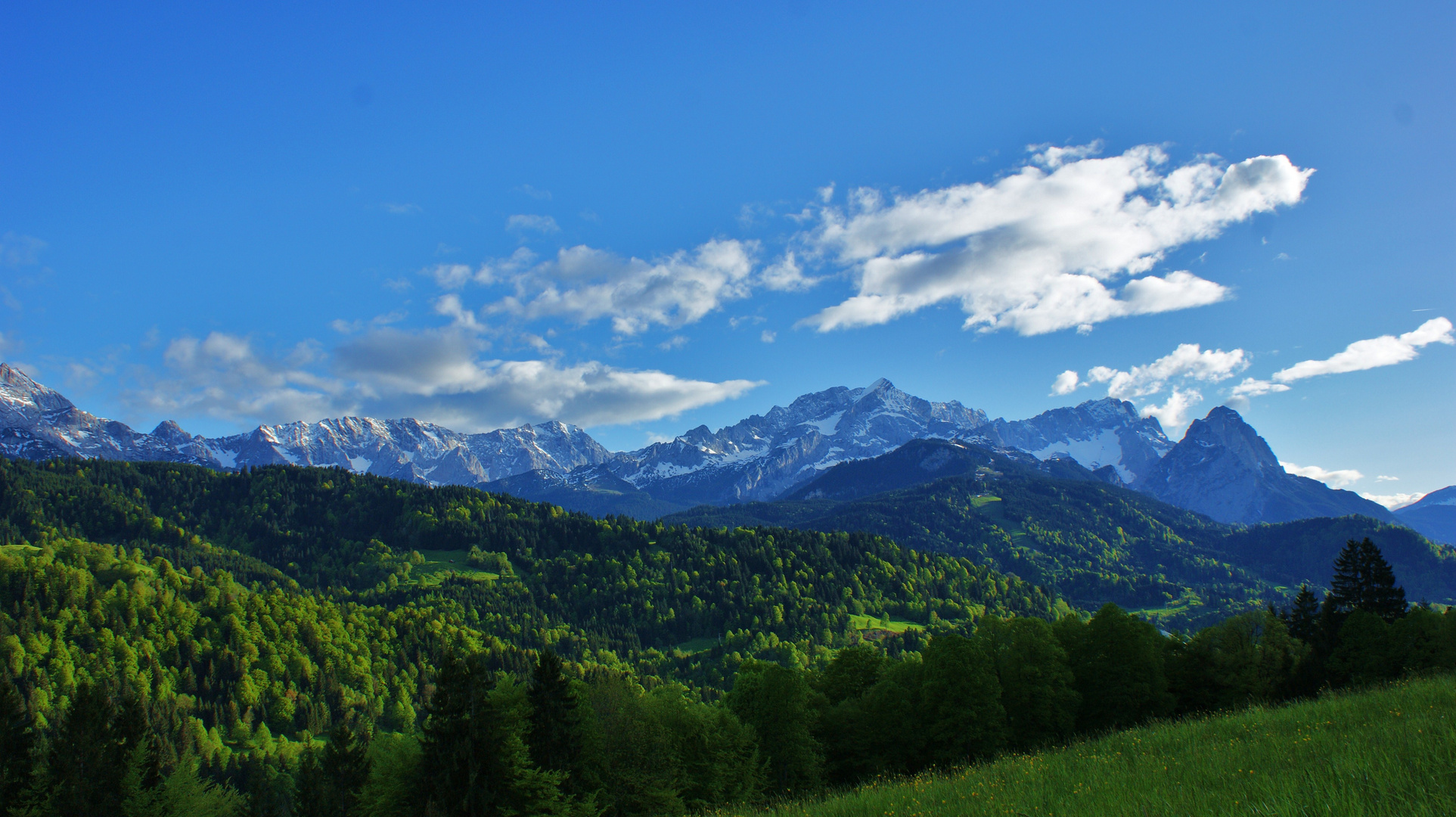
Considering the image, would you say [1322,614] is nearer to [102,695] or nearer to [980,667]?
[980,667]

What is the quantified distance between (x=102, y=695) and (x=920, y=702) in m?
78.0

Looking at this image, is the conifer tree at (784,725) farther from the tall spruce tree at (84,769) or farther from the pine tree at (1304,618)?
the tall spruce tree at (84,769)

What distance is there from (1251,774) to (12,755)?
292ft

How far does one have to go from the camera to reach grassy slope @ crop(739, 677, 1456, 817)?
8.88m

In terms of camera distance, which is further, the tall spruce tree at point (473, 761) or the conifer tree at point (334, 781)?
the conifer tree at point (334, 781)

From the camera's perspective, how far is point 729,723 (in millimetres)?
54531

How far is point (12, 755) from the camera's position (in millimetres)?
58188

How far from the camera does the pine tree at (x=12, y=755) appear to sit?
56406 mm

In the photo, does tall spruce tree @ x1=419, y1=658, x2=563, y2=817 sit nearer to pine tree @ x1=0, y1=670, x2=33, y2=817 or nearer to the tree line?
the tree line

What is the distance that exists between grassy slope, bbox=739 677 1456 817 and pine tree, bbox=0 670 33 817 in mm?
76649

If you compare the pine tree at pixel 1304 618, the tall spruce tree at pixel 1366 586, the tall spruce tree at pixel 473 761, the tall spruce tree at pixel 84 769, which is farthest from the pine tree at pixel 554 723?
the tall spruce tree at pixel 1366 586

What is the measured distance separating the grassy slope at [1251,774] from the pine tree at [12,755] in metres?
76.6

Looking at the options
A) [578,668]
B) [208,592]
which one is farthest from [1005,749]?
[208,592]

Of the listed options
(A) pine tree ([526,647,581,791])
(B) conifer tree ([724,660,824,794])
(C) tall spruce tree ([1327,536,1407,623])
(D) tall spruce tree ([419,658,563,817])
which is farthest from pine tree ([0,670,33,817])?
(C) tall spruce tree ([1327,536,1407,623])
